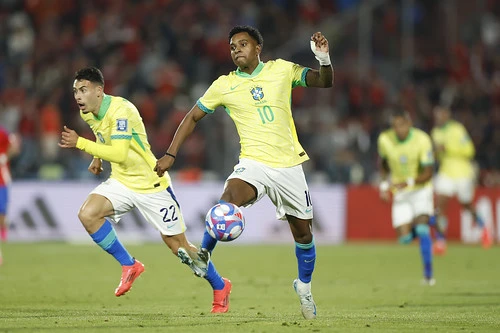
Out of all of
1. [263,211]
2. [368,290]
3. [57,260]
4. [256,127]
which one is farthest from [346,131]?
[256,127]

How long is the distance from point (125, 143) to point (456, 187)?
40.5 ft

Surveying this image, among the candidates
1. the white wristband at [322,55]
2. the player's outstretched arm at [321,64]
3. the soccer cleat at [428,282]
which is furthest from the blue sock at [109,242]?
the soccer cleat at [428,282]

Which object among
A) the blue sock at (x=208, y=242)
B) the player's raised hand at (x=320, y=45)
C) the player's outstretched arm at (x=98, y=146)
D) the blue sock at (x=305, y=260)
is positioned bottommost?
the blue sock at (x=305, y=260)

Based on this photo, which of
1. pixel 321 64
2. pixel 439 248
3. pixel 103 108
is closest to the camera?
pixel 321 64

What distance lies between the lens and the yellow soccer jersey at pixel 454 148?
20.7m

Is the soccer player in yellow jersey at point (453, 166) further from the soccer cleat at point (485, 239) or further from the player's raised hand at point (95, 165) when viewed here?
the player's raised hand at point (95, 165)

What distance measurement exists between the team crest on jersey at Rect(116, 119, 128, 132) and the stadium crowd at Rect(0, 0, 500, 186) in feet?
38.0

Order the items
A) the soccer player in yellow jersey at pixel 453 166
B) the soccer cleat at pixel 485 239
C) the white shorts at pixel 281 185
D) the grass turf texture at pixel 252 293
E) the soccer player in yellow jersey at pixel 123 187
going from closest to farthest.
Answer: the grass turf texture at pixel 252 293 < the white shorts at pixel 281 185 < the soccer player in yellow jersey at pixel 123 187 < the soccer player in yellow jersey at pixel 453 166 < the soccer cleat at pixel 485 239

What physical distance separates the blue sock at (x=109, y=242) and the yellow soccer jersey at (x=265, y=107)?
1.84 metres

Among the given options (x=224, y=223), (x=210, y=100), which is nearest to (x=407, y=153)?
(x=210, y=100)

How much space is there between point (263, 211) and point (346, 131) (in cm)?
294

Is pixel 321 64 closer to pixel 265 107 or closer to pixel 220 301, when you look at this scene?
pixel 265 107

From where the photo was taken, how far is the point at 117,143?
10062mm

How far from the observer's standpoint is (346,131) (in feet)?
78.2
